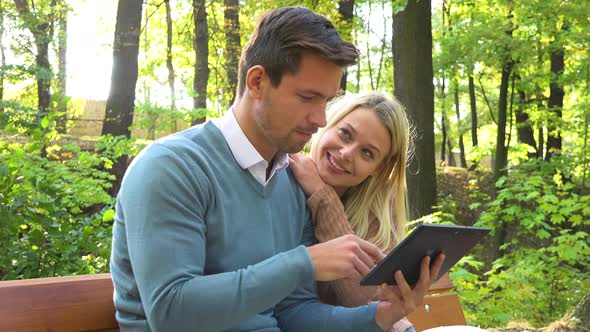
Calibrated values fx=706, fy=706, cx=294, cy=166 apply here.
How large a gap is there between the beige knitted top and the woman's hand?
3cm

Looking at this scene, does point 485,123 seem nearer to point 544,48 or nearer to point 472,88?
point 472,88

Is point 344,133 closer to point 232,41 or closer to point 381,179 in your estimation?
point 381,179

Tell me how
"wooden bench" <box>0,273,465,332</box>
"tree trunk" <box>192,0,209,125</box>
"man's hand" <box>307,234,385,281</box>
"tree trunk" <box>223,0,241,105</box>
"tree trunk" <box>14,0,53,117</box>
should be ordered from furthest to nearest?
"tree trunk" <box>223,0,241,105</box>
"tree trunk" <box>192,0,209,125</box>
"tree trunk" <box>14,0,53,117</box>
"wooden bench" <box>0,273,465,332</box>
"man's hand" <box>307,234,385,281</box>

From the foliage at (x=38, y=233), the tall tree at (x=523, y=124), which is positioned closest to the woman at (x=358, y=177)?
the foliage at (x=38, y=233)

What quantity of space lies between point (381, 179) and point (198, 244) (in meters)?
1.37

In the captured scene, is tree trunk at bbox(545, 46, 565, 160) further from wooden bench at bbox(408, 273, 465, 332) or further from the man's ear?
the man's ear

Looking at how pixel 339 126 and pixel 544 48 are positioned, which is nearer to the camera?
pixel 339 126

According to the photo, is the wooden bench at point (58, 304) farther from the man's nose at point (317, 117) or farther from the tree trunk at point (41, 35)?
the tree trunk at point (41, 35)

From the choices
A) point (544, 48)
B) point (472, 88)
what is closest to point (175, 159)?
point (544, 48)

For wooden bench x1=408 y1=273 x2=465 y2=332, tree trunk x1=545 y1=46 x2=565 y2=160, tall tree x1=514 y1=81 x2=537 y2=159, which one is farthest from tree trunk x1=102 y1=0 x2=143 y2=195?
tall tree x1=514 y1=81 x2=537 y2=159

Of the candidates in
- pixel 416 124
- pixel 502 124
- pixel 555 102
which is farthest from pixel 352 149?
pixel 555 102

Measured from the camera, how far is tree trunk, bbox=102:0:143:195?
1079 cm

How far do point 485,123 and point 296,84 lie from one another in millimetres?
20324

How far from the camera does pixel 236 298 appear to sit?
1.92m
